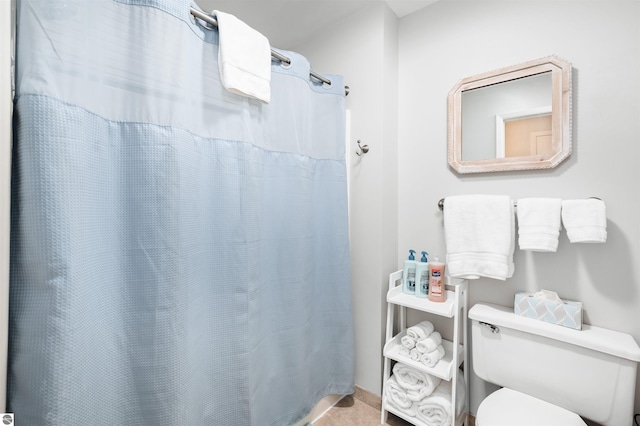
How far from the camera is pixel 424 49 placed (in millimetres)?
1642

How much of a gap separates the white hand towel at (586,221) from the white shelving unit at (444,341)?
0.50 m

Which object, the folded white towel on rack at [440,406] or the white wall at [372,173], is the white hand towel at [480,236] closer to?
the white wall at [372,173]

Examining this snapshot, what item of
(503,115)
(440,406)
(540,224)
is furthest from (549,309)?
(503,115)

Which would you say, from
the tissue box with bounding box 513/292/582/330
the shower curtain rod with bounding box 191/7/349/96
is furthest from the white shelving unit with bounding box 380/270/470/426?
the shower curtain rod with bounding box 191/7/349/96

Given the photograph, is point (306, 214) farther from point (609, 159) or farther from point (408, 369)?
point (609, 159)

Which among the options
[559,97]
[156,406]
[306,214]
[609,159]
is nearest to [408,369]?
[306,214]

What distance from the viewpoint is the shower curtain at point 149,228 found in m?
0.72

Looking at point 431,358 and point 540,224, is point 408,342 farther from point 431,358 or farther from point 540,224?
point 540,224

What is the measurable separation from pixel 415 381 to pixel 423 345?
21cm

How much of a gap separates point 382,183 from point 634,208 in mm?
1003

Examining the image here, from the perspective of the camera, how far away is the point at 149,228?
0.91 metres

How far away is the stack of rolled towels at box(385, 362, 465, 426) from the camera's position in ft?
4.37

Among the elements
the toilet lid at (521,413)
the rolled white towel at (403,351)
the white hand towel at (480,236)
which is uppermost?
the white hand towel at (480,236)

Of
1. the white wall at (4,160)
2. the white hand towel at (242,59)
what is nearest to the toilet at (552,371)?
the white hand towel at (242,59)
